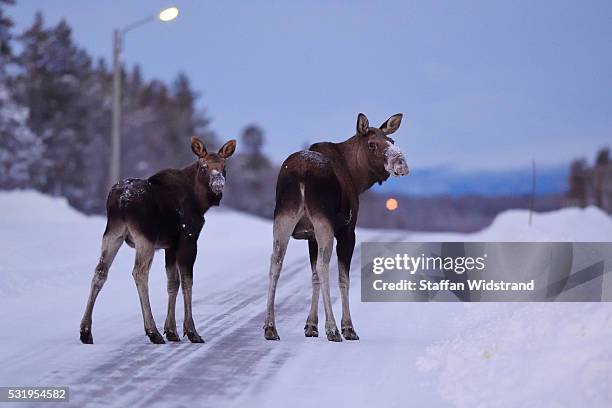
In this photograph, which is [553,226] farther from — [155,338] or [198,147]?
[155,338]

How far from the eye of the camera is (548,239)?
63.5 ft

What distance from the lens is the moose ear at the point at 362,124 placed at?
1094cm

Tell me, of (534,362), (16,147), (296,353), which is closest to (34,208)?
(16,147)

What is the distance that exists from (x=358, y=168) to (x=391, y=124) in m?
0.73

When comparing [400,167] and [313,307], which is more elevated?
[400,167]

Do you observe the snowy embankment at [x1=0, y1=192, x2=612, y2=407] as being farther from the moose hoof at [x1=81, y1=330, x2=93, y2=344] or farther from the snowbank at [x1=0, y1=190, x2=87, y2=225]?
the snowbank at [x1=0, y1=190, x2=87, y2=225]

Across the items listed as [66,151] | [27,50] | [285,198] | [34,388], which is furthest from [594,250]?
[27,50]

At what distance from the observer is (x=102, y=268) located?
9945 mm

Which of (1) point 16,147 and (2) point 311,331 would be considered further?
(1) point 16,147

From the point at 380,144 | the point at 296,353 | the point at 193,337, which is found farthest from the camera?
the point at 380,144

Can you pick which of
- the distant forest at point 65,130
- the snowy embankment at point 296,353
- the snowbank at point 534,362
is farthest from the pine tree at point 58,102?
the snowbank at point 534,362

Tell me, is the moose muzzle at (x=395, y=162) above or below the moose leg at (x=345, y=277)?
above

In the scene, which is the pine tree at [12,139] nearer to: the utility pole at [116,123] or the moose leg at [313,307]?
the utility pole at [116,123]

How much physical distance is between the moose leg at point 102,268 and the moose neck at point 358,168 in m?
3.09
